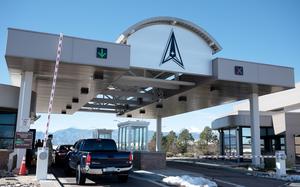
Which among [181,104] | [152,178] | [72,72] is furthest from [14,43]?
[181,104]

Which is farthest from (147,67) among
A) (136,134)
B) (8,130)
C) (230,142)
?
(230,142)

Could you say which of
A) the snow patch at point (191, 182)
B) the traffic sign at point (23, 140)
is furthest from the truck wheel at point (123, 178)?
the traffic sign at point (23, 140)

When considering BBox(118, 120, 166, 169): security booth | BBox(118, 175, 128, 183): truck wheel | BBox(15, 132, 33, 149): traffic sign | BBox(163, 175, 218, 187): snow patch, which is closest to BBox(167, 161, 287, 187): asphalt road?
BBox(163, 175, 218, 187): snow patch

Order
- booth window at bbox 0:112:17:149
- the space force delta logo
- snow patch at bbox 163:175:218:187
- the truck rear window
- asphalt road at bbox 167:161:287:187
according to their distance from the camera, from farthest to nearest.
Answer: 1. booth window at bbox 0:112:17:149
2. the space force delta logo
3. the truck rear window
4. asphalt road at bbox 167:161:287:187
5. snow patch at bbox 163:175:218:187

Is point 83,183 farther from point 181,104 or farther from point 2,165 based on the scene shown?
point 181,104

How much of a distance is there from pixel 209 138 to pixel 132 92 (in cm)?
4909

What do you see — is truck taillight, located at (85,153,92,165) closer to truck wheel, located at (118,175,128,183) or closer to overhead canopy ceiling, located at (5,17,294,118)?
truck wheel, located at (118,175,128,183)

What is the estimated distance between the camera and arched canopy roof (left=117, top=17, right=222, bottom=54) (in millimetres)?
21172

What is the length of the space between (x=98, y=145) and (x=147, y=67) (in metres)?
7.20

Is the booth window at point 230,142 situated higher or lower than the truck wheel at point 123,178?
higher

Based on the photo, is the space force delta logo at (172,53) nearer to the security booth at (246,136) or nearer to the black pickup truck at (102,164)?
the black pickup truck at (102,164)

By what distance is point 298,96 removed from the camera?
4931cm

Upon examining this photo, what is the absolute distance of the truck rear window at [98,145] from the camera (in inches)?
623

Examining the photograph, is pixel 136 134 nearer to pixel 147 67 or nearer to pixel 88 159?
pixel 147 67
